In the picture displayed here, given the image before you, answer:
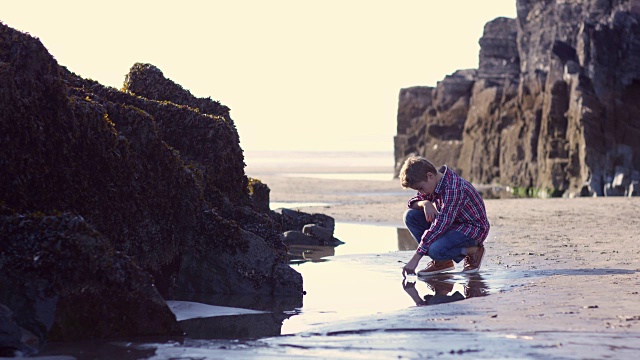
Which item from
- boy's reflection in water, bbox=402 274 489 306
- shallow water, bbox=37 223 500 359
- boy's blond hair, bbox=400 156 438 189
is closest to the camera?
shallow water, bbox=37 223 500 359

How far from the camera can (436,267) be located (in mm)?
8656

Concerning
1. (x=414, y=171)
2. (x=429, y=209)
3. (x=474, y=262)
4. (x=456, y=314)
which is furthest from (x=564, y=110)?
(x=456, y=314)

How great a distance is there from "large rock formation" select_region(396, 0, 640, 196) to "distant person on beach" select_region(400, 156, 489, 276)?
20.5m

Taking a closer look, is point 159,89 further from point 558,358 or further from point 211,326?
point 558,358

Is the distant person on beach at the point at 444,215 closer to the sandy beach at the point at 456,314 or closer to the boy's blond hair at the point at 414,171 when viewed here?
the boy's blond hair at the point at 414,171

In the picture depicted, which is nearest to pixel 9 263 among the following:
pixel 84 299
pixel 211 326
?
pixel 84 299

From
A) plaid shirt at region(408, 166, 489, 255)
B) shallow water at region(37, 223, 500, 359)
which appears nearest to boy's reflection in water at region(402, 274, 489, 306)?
shallow water at region(37, 223, 500, 359)

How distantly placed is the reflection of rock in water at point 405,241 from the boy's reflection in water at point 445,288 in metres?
3.25

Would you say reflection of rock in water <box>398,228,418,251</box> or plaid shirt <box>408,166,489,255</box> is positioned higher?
plaid shirt <box>408,166,489,255</box>

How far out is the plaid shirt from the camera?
8336 millimetres

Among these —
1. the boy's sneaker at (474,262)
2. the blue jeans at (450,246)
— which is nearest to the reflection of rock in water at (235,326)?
the blue jeans at (450,246)

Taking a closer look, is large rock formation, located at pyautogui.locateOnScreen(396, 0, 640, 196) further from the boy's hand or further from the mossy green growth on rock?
the mossy green growth on rock

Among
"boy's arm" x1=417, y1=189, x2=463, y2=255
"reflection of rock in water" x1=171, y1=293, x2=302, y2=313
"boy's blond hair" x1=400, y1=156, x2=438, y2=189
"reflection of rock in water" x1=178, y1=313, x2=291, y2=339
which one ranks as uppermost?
"boy's blond hair" x1=400, y1=156, x2=438, y2=189

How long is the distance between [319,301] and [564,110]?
2690cm
